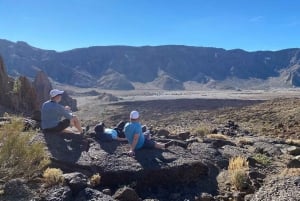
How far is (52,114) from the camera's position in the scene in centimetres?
1212

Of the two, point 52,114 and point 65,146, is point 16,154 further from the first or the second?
point 52,114

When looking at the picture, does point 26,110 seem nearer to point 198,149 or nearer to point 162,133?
point 162,133

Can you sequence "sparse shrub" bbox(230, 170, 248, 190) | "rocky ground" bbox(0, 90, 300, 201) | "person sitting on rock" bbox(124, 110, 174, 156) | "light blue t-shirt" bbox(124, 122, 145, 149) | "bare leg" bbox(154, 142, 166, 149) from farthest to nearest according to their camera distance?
"bare leg" bbox(154, 142, 166, 149), "light blue t-shirt" bbox(124, 122, 145, 149), "person sitting on rock" bbox(124, 110, 174, 156), "sparse shrub" bbox(230, 170, 248, 190), "rocky ground" bbox(0, 90, 300, 201)

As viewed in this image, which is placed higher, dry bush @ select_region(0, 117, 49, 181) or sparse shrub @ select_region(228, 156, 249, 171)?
dry bush @ select_region(0, 117, 49, 181)

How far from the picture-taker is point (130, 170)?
34.9 feet

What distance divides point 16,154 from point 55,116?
126 inches

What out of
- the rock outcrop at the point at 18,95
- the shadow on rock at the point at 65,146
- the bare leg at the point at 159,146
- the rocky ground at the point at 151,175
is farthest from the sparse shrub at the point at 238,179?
the rock outcrop at the point at 18,95

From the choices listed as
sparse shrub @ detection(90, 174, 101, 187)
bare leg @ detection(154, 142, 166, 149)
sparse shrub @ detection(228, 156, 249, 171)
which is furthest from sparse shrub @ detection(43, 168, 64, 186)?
sparse shrub @ detection(228, 156, 249, 171)

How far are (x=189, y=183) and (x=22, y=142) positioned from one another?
416 cm

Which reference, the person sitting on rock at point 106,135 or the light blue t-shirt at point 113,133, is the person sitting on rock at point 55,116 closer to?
the person sitting on rock at point 106,135

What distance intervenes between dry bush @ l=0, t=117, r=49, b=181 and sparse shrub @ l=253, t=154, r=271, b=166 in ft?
25.3

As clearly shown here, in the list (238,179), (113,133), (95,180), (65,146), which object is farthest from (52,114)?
(238,179)

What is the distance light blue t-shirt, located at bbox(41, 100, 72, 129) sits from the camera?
1212 cm

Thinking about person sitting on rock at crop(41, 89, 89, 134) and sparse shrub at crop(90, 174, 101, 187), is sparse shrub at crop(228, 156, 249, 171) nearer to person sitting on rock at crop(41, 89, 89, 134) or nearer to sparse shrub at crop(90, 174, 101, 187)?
sparse shrub at crop(90, 174, 101, 187)
